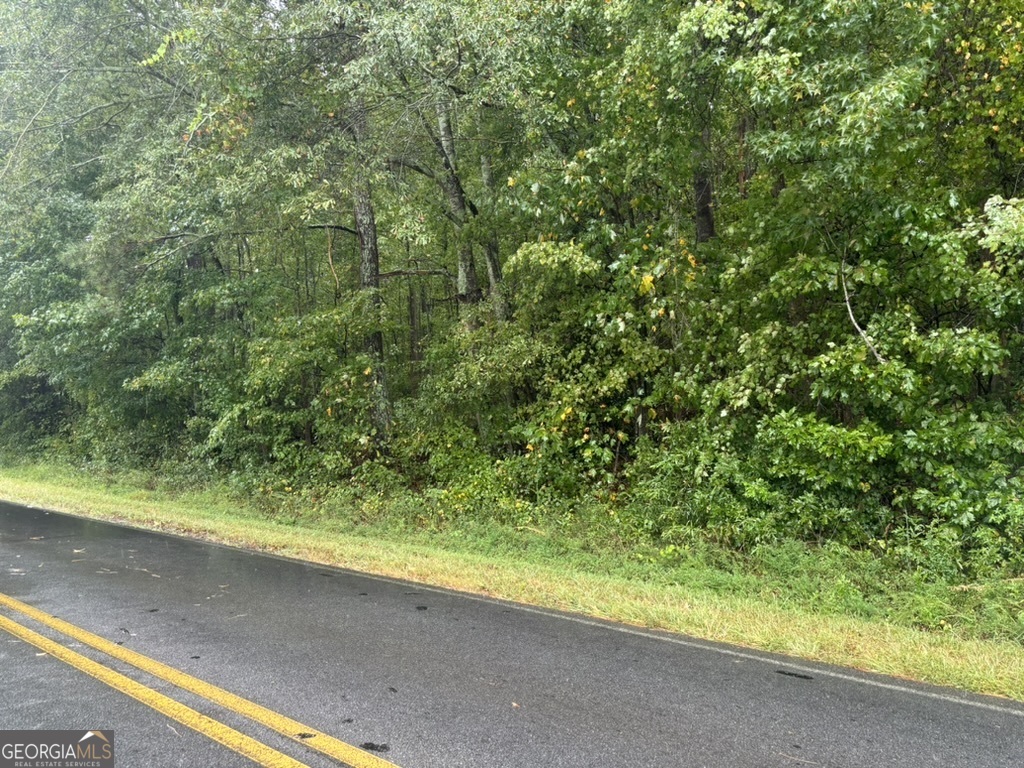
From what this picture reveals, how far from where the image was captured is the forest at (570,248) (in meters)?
7.39

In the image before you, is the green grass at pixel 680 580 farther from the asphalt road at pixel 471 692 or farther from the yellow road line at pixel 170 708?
the yellow road line at pixel 170 708

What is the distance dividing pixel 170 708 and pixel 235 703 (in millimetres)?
348

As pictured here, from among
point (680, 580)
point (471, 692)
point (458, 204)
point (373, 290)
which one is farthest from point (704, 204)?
point (471, 692)

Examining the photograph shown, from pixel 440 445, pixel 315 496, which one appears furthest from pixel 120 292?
pixel 440 445

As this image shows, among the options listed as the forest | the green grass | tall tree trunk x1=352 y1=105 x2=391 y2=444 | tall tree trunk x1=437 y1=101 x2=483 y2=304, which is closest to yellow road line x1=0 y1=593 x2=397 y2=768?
the green grass

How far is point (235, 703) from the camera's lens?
385 cm

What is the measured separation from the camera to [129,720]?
366 cm

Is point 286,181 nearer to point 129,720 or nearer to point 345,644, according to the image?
point 345,644

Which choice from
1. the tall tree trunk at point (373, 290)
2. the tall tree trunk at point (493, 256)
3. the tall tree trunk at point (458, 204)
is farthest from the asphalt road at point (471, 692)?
the tall tree trunk at point (458, 204)

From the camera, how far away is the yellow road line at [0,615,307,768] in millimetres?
3299

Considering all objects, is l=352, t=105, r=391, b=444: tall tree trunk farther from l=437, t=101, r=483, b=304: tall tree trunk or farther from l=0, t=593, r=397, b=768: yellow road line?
l=0, t=593, r=397, b=768: yellow road line

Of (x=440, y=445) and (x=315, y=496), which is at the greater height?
(x=440, y=445)

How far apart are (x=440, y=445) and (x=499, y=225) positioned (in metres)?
4.15

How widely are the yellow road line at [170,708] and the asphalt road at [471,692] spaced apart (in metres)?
0.05
